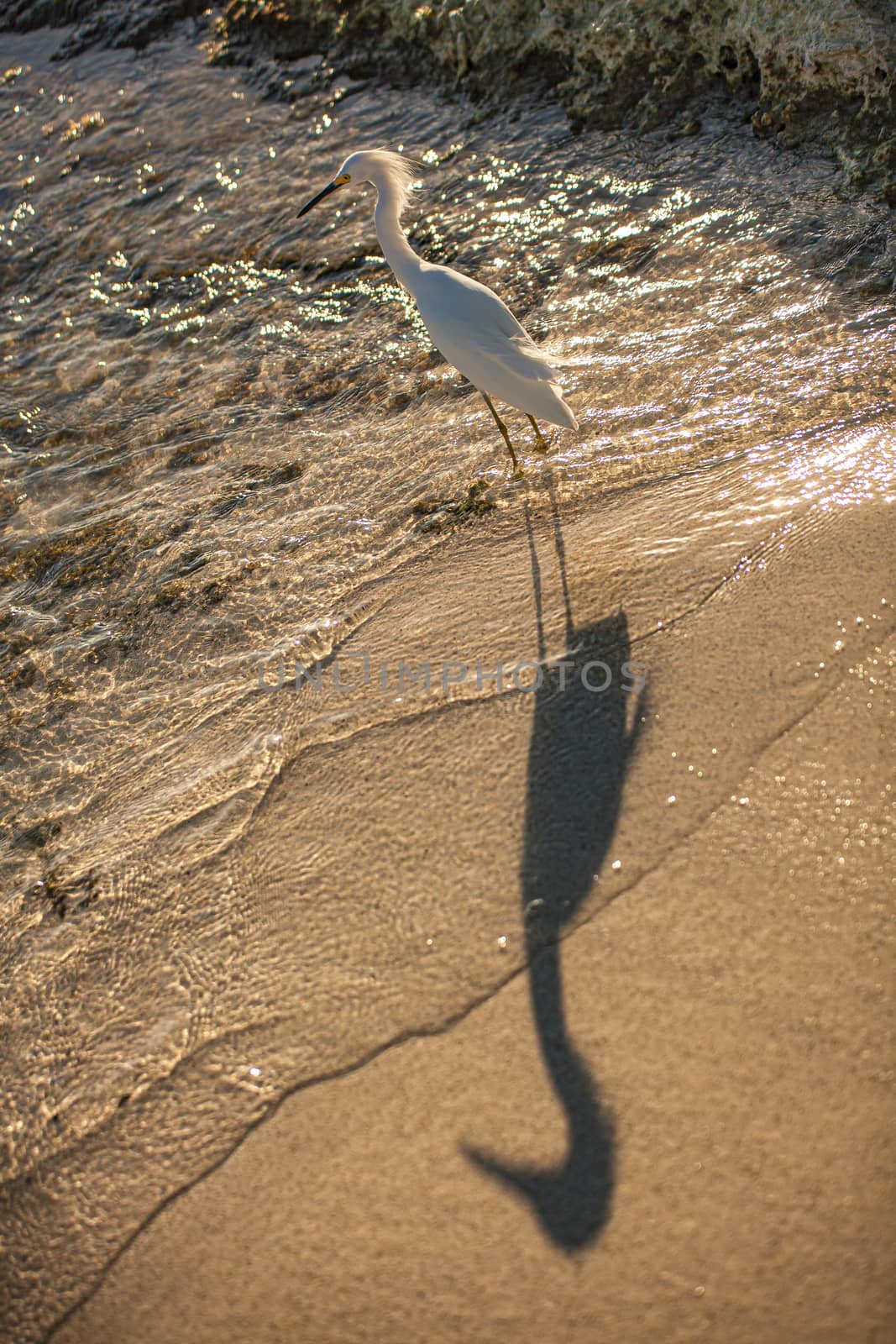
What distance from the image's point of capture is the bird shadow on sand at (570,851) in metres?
1.64

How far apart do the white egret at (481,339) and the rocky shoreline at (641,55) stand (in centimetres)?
194

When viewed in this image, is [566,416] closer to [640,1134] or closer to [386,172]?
[386,172]

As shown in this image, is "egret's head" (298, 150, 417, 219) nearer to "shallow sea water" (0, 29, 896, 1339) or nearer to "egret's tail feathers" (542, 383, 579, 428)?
"shallow sea water" (0, 29, 896, 1339)

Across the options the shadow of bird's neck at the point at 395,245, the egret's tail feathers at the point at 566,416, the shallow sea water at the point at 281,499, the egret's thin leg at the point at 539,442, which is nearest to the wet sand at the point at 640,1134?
the shallow sea water at the point at 281,499

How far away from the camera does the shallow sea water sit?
1.97 m

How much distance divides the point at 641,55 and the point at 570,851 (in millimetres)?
4783

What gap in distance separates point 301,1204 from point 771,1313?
2.49 feet

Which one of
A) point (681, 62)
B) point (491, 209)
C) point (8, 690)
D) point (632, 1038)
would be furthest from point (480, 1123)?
point (681, 62)

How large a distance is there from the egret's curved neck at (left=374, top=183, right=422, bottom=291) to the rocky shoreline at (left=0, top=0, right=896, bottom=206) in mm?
1956

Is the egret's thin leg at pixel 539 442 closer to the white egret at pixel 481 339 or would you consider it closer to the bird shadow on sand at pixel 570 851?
the white egret at pixel 481 339

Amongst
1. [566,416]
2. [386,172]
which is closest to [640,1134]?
[566,416]

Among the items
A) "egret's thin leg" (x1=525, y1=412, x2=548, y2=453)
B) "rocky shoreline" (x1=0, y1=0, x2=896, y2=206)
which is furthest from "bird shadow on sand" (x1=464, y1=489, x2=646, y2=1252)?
"rocky shoreline" (x1=0, y1=0, x2=896, y2=206)

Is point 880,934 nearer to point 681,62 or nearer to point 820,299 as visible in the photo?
point 820,299

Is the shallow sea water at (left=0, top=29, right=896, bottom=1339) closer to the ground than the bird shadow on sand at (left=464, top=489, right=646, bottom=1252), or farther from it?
farther from it
